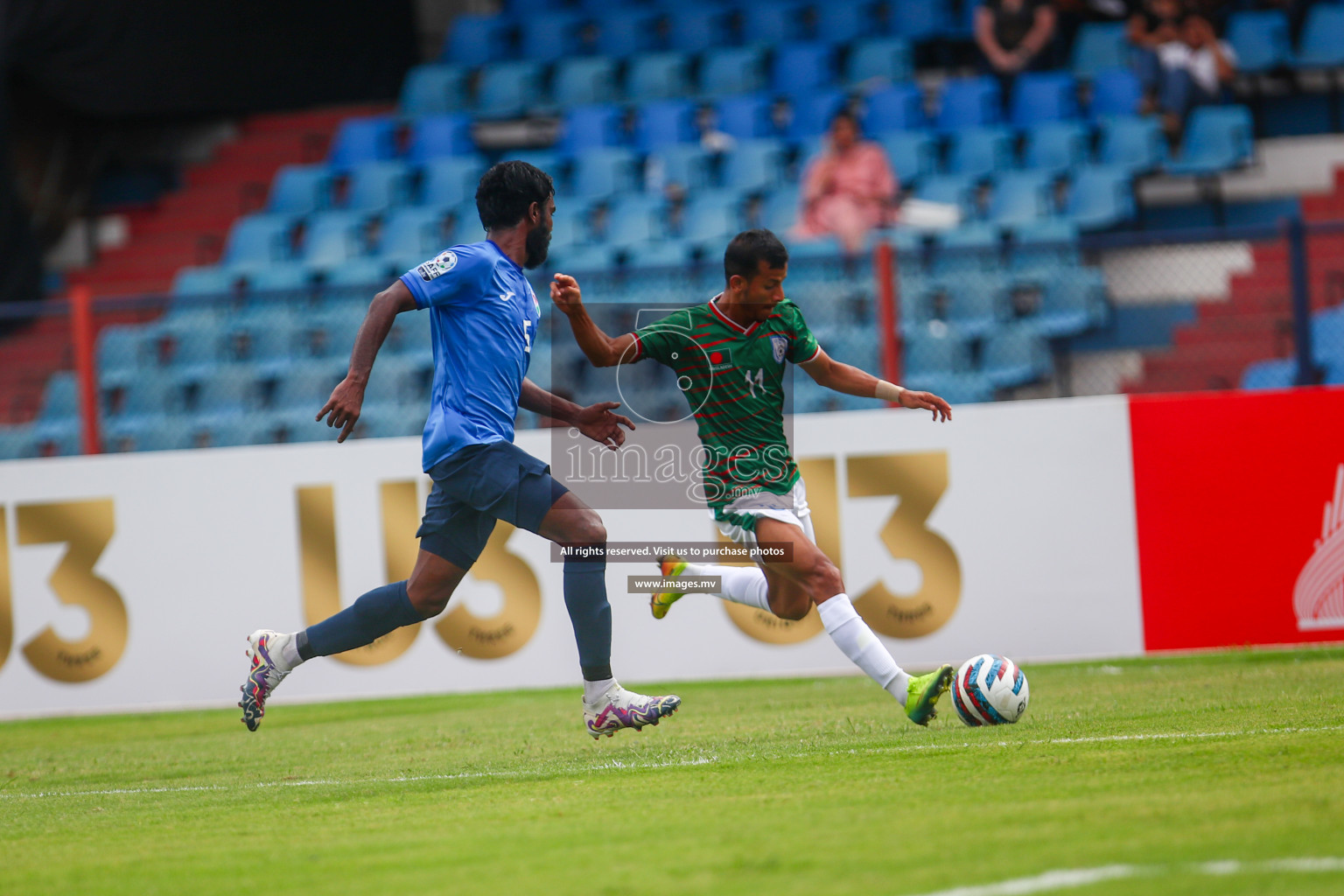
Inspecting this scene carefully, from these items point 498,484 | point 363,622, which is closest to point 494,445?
point 498,484

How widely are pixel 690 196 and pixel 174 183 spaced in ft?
25.4

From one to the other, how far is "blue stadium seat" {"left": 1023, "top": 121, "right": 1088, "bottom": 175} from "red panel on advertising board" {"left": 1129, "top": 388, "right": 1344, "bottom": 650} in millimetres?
5058

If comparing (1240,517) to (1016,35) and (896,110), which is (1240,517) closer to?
(896,110)

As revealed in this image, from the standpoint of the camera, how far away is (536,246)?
19.6 ft

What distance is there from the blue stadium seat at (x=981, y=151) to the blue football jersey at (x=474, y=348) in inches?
338

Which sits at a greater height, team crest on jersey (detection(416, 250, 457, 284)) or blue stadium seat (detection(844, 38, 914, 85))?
blue stadium seat (detection(844, 38, 914, 85))

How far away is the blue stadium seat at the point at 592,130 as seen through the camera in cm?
1562

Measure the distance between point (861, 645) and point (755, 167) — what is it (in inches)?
356

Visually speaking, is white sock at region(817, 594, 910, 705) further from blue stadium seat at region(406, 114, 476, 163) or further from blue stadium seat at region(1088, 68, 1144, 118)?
blue stadium seat at region(406, 114, 476, 163)

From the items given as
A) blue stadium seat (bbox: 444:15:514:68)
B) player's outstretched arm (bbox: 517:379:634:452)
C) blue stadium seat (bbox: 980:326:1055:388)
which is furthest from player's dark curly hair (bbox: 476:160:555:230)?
blue stadium seat (bbox: 444:15:514:68)

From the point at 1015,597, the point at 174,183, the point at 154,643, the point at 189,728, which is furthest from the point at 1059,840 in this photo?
the point at 174,183

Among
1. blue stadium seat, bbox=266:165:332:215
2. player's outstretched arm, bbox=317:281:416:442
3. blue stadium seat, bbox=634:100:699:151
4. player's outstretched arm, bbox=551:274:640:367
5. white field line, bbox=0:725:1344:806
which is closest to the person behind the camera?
player's outstretched arm, bbox=317:281:416:442

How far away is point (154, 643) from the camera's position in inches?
373

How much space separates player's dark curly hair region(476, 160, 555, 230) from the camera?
5.86 metres
